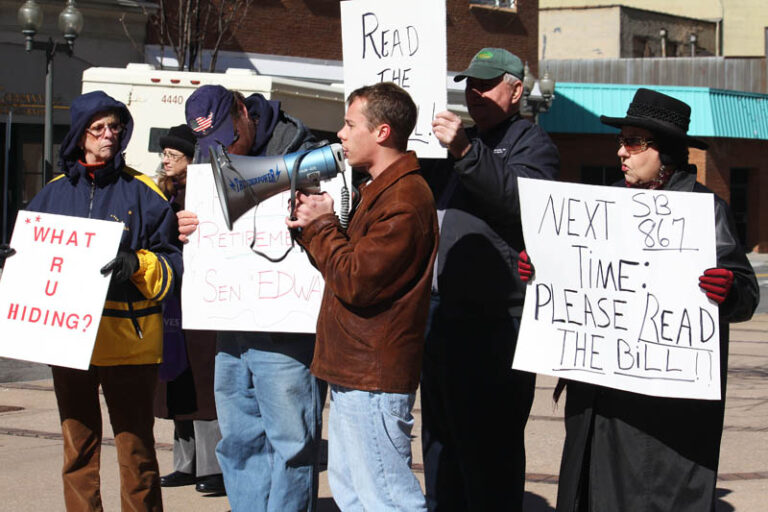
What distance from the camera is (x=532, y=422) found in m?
8.33

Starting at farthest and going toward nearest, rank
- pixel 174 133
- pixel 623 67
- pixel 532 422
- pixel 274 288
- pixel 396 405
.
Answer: pixel 623 67 < pixel 532 422 < pixel 174 133 < pixel 274 288 < pixel 396 405

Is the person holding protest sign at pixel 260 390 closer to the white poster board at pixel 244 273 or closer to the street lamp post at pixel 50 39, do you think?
the white poster board at pixel 244 273

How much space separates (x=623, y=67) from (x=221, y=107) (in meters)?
34.0

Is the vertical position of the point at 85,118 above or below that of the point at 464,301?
above

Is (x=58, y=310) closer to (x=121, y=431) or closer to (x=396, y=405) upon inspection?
(x=121, y=431)

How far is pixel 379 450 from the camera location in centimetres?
384

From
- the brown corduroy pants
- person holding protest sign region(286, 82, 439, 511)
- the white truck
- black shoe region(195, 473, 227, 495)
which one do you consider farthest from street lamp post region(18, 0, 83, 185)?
person holding protest sign region(286, 82, 439, 511)

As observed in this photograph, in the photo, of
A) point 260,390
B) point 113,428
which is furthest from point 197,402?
point 260,390

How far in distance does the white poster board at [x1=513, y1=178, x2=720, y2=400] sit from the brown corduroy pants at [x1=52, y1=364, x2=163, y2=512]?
1707 millimetres

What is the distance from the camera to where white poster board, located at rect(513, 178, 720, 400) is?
395cm

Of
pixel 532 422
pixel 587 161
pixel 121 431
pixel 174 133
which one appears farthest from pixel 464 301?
pixel 587 161

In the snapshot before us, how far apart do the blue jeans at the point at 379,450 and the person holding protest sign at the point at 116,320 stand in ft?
4.31

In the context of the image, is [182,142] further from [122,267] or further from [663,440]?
[663,440]

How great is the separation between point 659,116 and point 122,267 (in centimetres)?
217
